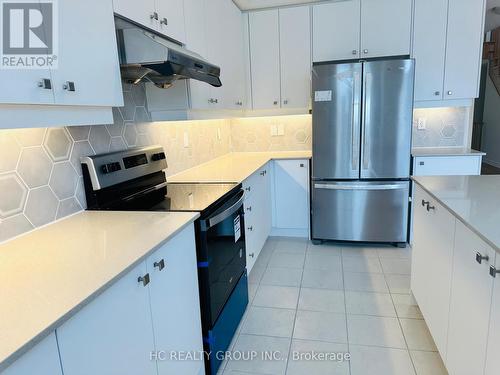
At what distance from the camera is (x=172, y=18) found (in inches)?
76.8

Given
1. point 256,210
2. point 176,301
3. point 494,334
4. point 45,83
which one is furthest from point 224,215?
point 494,334

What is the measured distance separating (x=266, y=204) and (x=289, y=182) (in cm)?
37

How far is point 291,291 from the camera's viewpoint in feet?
8.50

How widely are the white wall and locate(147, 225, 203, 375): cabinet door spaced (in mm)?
7571

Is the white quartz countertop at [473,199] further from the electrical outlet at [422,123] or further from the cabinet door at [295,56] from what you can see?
the cabinet door at [295,56]

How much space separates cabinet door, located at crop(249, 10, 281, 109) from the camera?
352cm

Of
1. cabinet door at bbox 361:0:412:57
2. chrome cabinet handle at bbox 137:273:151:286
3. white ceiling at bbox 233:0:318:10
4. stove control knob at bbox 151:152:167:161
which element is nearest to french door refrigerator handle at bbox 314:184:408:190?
cabinet door at bbox 361:0:412:57

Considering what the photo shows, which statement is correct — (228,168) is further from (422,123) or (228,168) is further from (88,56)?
(422,123)

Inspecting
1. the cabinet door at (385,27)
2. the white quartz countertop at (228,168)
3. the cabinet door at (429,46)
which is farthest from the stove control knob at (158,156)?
the cabinet door at (429,46)

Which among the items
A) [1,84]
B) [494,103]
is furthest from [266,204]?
[494,103]

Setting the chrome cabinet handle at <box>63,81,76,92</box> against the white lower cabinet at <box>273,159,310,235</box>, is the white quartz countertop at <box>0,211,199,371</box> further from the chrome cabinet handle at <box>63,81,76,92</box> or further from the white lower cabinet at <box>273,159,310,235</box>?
the white lower cabinet at <box>273,159,310,235</box>

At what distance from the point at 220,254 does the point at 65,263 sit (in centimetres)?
87

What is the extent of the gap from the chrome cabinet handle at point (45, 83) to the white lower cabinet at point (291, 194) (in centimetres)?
259

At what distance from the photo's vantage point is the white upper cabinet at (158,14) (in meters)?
1.54
